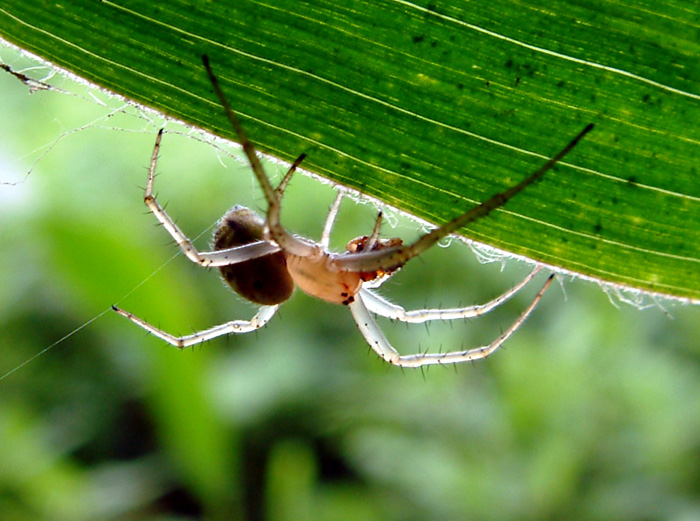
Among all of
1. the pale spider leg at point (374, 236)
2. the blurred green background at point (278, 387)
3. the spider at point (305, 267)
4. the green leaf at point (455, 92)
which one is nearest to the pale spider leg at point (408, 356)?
the spider at point (305, 267)

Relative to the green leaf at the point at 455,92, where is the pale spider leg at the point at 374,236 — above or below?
below

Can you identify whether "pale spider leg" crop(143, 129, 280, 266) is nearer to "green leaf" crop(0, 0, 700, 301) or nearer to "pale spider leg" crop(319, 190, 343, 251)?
"pale spider leg" crop(319, 190, 343, 251)

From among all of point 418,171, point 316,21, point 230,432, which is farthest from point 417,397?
point 316,21

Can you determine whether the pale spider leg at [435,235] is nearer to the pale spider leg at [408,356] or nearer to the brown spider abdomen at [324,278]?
the brown spider abdomen at [324,278]

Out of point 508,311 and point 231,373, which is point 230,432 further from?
point 508,311

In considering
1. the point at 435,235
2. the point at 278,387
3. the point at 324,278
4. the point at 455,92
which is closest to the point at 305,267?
the point at 324,278
